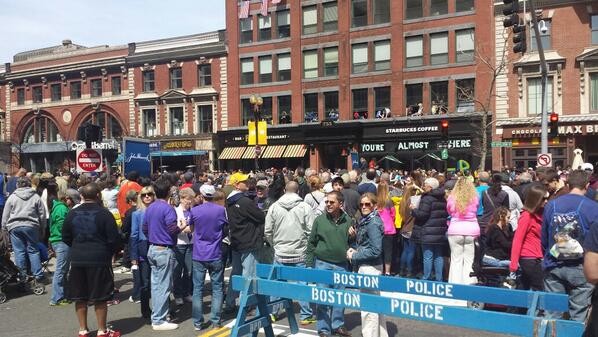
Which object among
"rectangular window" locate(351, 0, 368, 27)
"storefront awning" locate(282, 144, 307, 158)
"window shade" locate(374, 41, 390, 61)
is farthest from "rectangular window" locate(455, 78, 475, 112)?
"storefront awning" locate(282, 144, 307, 158)

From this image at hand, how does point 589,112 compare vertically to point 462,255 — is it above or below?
above

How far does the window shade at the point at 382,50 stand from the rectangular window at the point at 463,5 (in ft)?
15.1

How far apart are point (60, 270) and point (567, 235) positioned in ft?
24.5

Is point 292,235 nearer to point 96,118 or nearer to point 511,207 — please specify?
point 511,207

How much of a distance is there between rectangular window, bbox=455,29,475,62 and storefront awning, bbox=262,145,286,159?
12.7m

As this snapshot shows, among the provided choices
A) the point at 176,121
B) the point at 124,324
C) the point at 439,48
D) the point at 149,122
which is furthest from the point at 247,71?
the point at 124,324

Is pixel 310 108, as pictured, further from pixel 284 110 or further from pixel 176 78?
pixel 176 78

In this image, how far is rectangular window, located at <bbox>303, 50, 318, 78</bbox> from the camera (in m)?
35.3

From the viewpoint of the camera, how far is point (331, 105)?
35.1 metres

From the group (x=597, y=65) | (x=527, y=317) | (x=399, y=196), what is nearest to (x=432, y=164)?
(x=597, y=65)

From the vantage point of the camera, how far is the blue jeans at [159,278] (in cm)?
725

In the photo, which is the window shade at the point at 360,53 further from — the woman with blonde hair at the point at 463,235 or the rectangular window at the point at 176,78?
the woman with blonde hair at the point at 463,235

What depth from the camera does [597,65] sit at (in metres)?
27.4

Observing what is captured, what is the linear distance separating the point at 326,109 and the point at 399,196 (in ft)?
80.7
